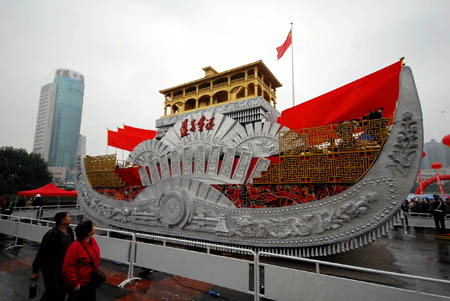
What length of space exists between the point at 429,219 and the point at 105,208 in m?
13.2

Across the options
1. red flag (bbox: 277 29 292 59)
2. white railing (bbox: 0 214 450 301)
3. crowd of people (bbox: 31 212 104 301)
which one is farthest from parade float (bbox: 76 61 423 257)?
red flag (bbox: 277 29 292 59)

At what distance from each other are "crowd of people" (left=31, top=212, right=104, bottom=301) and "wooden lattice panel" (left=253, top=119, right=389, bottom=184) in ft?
12.0

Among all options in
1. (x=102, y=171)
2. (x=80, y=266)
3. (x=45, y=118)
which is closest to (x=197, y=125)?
(x=102, y=171)

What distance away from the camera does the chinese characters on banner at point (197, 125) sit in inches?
269

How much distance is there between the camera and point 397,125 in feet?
13.0

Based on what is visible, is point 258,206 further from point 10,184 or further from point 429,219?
point 10,184

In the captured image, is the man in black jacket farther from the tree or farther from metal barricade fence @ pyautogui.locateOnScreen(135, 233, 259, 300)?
the tree

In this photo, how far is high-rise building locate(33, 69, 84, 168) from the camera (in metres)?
59.2

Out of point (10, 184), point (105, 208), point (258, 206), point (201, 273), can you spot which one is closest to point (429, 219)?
point (258, 206)

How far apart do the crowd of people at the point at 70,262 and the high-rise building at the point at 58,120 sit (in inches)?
2765

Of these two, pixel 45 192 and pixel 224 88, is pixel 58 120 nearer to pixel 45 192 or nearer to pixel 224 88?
pixel 45 192

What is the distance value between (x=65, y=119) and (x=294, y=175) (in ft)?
232

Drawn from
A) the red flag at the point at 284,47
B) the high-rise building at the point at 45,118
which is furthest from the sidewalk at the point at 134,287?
the high-rise building at the point at 45,118

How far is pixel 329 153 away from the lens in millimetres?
4488
